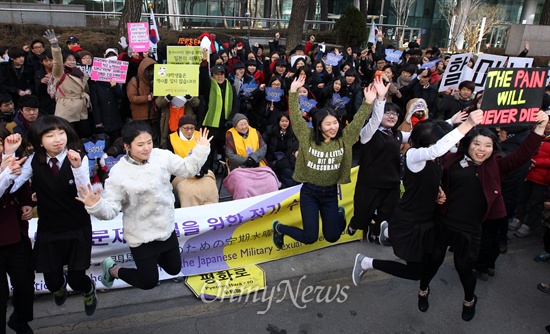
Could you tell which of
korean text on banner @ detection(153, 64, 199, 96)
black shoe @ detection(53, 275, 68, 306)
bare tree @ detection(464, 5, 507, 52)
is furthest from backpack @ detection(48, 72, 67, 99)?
bare tree @ detection(464, 5, 507, 52)

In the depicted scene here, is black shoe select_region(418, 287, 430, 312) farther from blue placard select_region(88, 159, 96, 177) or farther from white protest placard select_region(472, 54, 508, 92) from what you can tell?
blue placard select_region(88, 159, 96, 177)

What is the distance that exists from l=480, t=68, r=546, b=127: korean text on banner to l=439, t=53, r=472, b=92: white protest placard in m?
3.10

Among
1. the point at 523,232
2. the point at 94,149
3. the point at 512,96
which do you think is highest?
the point at 512,96

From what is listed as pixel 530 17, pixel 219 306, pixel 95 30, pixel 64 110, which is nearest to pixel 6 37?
pixel 95 30

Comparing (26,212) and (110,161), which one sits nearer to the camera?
(26,212)

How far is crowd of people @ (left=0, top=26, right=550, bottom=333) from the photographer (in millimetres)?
3297

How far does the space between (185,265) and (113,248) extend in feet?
2.50

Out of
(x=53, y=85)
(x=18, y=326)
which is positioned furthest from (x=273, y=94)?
(x=18, y=326)

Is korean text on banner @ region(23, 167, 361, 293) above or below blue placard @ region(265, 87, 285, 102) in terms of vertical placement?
below

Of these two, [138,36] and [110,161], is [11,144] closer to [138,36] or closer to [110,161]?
[110,161]

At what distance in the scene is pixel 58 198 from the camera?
3271 mm

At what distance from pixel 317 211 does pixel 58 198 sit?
2.46 metres

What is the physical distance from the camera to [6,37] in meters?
13.7

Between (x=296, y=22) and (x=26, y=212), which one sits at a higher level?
(x=296, y=22)
